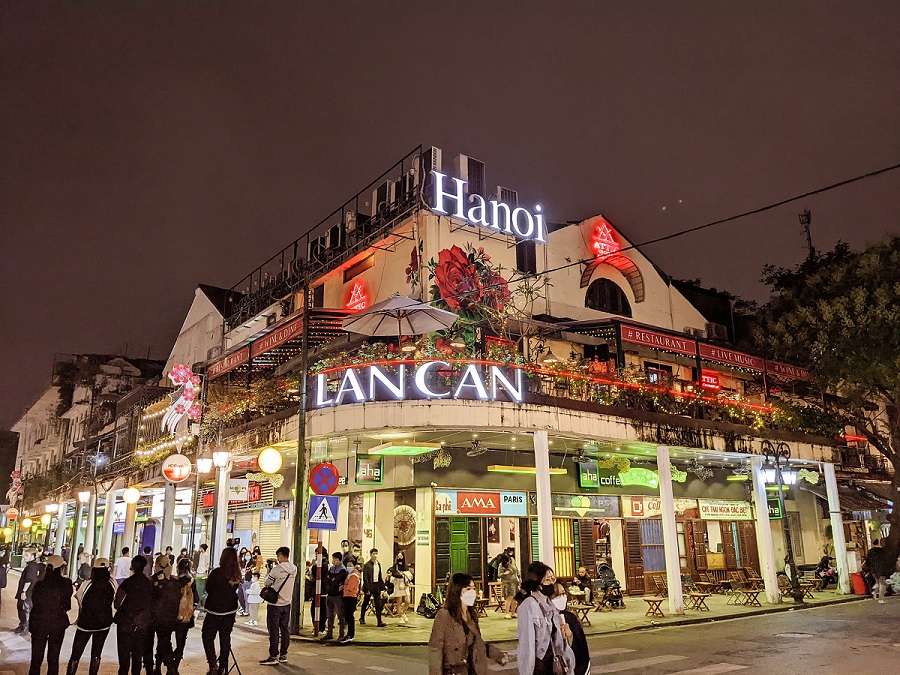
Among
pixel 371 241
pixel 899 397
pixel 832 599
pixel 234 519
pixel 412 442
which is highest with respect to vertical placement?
pixel 371 241

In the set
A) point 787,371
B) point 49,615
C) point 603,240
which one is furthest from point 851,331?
point 49,615

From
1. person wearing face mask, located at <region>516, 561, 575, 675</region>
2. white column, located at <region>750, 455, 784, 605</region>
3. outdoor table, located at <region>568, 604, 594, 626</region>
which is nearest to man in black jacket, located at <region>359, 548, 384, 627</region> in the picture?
outdoor table, located at <region>568, 604, 594, 626</region>

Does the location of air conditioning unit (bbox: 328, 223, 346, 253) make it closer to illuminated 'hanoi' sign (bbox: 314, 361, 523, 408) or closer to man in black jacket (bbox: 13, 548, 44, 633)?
illuminated 'hanoi' sign (bbox: 314, 361, 523, 408)

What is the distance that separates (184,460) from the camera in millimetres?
19484

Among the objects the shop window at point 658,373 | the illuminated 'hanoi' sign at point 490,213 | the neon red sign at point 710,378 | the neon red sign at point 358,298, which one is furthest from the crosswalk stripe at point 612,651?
the neon red sign at point 710,378

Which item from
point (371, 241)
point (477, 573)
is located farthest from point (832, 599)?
point (371, 241)

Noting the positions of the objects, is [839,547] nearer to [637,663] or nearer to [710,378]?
[710,378]

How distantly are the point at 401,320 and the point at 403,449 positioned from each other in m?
3.87

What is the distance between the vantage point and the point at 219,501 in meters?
20.4

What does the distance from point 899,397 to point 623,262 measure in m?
10.5

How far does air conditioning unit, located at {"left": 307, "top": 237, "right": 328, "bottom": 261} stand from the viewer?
1040 inches

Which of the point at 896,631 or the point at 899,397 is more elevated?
the point at 899,397

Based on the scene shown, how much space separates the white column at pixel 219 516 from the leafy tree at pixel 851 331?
790 inches

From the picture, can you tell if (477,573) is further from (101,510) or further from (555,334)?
(101,510)
